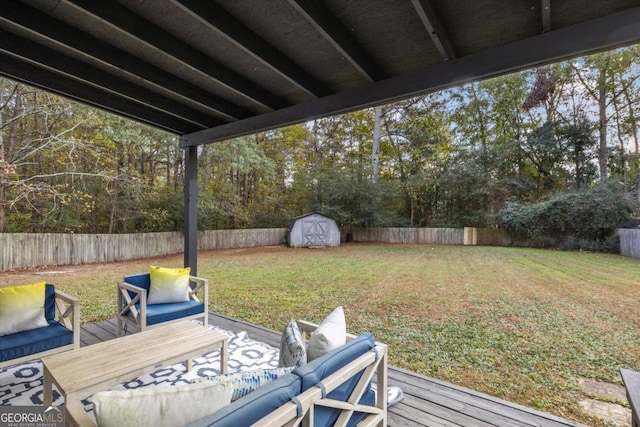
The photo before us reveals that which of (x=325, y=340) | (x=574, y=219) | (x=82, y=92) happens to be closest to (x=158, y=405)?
(x=325, y=340)

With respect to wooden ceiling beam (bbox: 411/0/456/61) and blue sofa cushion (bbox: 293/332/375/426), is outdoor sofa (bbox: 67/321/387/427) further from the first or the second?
wooden ceiling beam (bbox: 411/0/456/61)

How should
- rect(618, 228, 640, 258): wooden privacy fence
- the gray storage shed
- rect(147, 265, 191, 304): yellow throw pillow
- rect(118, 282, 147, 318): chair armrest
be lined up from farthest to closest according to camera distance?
1. the gray storage shed
2. rect(618, 228, 640, 258): wooden privacy fence
3. rect(147, 265, 191, 304): yellow throw pillow
4. rect(118, 282, 147, 318): chair armrest

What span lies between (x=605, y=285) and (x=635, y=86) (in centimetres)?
1061

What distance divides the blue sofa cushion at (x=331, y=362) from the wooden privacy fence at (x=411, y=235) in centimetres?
1354

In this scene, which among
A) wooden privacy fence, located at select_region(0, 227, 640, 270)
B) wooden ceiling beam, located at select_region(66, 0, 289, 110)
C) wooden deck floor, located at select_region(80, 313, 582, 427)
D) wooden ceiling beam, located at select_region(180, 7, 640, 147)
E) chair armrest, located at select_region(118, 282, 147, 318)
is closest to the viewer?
wooden ceiling beam, located at select_region(180, 7, 640, 147)

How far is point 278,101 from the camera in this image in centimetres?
296

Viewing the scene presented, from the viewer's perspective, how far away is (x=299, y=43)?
6.83ft

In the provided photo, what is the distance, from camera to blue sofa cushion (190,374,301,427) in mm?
973

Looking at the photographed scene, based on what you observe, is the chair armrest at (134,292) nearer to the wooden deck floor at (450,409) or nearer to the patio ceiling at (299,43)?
the patio ceiling at (299,43)

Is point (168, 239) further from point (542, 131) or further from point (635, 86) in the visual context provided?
point (635, 86)

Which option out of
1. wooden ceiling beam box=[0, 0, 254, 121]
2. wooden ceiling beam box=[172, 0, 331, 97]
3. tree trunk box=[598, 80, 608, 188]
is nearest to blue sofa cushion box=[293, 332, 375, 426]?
wooden ceiling beam box=[172, 0, 331, 97]

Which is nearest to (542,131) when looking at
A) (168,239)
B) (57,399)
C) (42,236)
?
(168,239)

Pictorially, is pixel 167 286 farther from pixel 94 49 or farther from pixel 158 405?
pixel 158 405

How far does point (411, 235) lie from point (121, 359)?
13.9m
